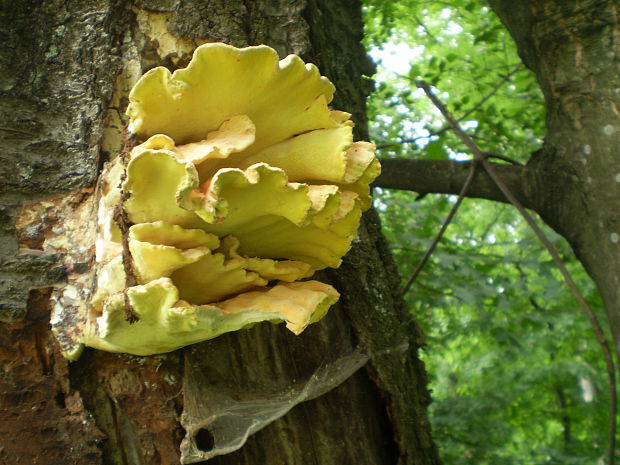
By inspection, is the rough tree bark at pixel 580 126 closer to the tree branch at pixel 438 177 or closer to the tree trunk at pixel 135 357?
the tree branch at pixel 438 177

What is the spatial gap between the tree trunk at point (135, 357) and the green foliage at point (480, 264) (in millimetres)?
1648

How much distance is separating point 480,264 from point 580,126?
5.87 ft

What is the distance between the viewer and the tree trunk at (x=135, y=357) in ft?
3.82

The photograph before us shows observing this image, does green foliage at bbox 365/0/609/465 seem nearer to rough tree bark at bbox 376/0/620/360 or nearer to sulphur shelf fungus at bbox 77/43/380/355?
rough tree bark at bbox 376/0/620/360

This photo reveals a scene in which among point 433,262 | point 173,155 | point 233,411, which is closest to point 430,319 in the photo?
point 433,262

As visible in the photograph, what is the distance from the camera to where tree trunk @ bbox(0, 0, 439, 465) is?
1163mm

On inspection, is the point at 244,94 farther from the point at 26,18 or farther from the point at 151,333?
the point at 26,18

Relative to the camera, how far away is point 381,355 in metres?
1.57

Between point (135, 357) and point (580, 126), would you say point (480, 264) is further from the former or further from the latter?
point (135, 357)

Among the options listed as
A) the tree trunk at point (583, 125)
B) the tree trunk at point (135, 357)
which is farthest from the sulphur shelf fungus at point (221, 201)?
the tree trunk at point (583, 125)

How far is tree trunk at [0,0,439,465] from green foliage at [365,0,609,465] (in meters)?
1.65

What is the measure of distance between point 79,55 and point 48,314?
630mm

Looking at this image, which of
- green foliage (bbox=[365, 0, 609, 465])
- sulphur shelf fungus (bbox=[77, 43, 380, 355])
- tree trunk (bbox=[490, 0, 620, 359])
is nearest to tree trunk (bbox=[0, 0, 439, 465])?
sulphur shelf fungus (bbox=[77, 43, 380, 355])

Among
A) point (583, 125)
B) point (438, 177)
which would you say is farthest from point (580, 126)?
point (438, 177)
